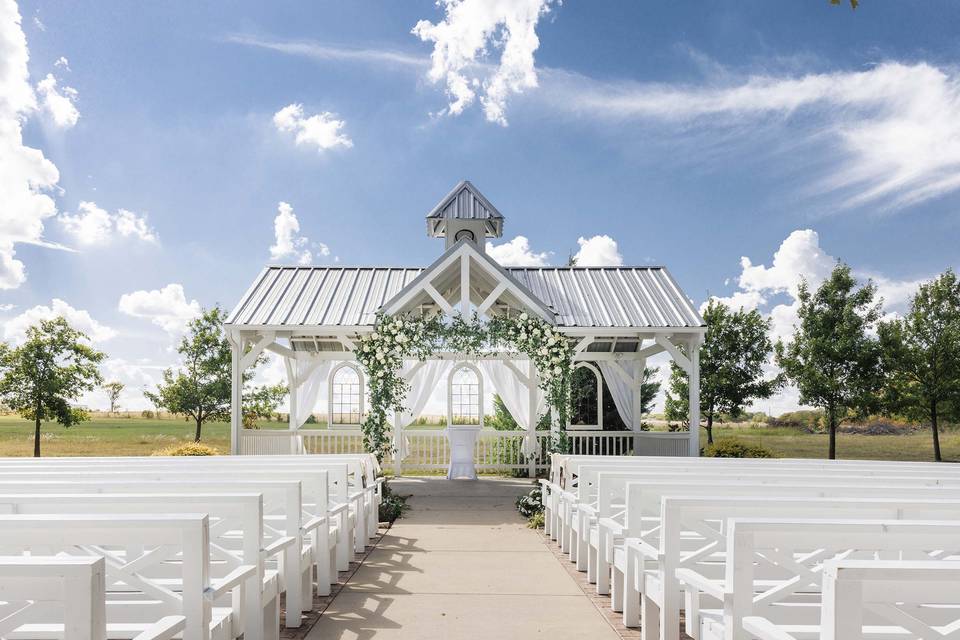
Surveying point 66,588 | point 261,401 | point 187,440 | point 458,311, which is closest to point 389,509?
point 458,311

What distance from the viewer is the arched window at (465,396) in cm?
1672

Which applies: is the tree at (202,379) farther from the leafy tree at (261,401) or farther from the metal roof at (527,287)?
the metal roof at (527,287)

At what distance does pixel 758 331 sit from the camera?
23.9m

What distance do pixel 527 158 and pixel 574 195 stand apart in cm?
307

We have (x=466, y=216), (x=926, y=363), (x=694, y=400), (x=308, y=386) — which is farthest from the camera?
(x=926, y=363)

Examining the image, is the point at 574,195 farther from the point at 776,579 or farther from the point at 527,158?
the point at 776,579

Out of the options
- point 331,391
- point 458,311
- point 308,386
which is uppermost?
point 458,311

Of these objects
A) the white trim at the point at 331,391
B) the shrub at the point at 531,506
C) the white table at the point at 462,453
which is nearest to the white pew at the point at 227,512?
the shrub at the point at 531,506

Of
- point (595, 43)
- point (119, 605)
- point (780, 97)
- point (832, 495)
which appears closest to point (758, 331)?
point (780, 97)

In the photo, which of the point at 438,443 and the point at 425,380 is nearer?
the point at 438,443

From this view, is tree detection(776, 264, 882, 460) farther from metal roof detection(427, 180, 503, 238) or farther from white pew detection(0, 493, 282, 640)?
white pew detection(0, 493, 282, 640)

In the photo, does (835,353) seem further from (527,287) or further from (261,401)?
(261,401)

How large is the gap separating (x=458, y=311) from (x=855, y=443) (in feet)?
83.6

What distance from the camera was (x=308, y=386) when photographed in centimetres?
1712
